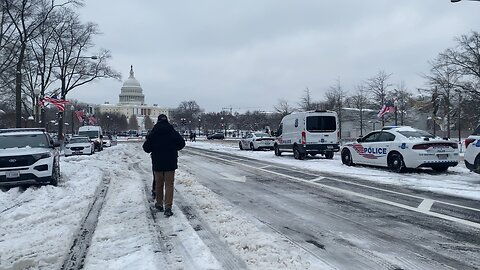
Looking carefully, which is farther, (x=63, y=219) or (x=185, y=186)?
(x=185, y=186)

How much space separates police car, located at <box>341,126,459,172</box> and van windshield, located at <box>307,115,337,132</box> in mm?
4648

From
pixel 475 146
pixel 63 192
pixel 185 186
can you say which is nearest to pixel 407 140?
pixel 475 146

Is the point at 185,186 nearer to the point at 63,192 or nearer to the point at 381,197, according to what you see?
the point at 63,192

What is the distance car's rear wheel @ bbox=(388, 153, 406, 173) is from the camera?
49.4 ft

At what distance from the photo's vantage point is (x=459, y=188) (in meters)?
11.4

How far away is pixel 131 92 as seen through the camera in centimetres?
15012

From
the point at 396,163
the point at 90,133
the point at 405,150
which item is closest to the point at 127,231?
the point at 405,150

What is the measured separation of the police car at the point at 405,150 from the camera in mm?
14423

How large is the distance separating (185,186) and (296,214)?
4571 mm

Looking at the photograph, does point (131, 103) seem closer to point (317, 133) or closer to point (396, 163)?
point (317, 133)

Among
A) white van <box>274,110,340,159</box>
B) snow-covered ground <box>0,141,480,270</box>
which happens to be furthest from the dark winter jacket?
white van <box>274,110,340,159</box>

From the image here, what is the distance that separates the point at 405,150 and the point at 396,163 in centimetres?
74

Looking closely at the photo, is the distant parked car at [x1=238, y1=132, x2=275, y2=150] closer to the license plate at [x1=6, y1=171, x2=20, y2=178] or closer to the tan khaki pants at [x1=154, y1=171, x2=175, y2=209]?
the license plate at [x1=6, y1=171, x2=20, y2=178]

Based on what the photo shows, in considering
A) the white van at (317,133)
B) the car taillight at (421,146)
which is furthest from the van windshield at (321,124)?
the car taillight at (421,146)
